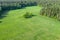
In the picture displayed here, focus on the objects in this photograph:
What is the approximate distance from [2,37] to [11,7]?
1533 inches

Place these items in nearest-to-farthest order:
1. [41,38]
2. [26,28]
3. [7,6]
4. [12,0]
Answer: [41,38] → [26,28] → [7,6] → [12,0]

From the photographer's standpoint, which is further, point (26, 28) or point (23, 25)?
point (23, 25)

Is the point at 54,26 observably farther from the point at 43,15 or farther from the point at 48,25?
the point at 43,15

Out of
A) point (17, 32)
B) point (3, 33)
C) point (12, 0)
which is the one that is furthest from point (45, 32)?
point (12, 0)

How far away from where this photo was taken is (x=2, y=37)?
27391 millimetres

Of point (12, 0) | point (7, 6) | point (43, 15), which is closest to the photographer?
point (43, 15)

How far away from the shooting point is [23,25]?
35031mm

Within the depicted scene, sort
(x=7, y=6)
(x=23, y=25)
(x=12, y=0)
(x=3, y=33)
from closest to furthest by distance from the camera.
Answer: (x=3, y=33) → (x=23, y=25) → (x=7, y=6) → (x=12, y=0)

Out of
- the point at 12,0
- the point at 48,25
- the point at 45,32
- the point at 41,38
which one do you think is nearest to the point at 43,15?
the point at 48,25

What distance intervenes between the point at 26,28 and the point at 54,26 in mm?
5586

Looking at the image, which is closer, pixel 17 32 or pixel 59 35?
pixel 59 35

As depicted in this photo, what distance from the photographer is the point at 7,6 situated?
211 feet

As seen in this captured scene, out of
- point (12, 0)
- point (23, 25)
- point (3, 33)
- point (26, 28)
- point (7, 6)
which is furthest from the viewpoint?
point (12, 0)

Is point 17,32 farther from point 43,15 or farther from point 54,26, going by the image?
point 43,15
